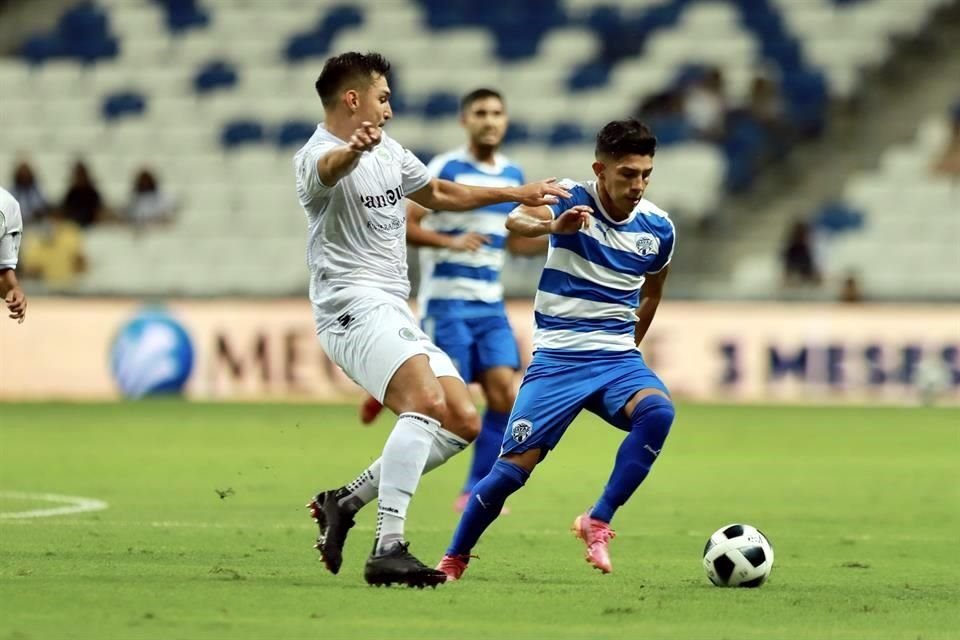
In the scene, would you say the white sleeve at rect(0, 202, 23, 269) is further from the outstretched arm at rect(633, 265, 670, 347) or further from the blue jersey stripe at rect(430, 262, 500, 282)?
the blue jersey stripe at rect(430, 262, 500, 282)

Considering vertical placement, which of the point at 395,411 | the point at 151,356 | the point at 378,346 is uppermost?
the point at 378,346

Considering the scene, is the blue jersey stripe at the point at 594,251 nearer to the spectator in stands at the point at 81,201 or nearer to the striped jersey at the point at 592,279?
the striped jersey at the point at 592,279

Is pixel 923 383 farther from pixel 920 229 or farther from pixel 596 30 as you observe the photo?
pixel 596 30

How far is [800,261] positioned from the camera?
72.7 ft

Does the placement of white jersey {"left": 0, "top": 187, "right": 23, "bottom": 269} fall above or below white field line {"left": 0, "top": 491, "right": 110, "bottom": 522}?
above

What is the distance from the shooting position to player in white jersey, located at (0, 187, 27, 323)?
844 cm

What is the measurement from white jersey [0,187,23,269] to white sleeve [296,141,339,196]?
1667mm

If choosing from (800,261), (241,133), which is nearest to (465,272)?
(800,261)

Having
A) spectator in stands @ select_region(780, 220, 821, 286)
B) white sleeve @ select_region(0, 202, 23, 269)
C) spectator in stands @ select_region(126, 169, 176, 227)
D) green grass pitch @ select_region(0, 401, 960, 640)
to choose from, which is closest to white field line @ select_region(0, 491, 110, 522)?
green grass pitch @ select_region(0, 401, 960, 640)

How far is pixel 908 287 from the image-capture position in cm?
2084

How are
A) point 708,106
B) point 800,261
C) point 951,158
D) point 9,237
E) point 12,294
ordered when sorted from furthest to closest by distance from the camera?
point 708,106
point 951,158
point 800,261
point 9,237
point 12,294

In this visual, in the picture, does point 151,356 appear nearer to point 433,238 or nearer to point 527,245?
point 433,238

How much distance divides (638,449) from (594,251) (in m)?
0.83

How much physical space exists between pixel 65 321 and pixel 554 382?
14.1 m
